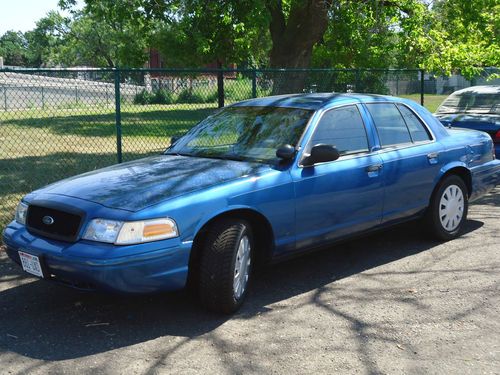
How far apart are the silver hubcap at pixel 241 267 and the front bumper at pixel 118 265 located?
440mm

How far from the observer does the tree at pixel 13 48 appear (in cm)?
11319

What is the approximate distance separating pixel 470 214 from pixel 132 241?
5.51 metres

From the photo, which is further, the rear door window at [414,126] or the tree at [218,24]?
the tree at [218,24]

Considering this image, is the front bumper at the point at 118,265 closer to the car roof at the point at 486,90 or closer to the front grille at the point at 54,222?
the front grille at the point at 54,222

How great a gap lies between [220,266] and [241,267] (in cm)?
29

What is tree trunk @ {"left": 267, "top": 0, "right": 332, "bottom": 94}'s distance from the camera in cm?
1426

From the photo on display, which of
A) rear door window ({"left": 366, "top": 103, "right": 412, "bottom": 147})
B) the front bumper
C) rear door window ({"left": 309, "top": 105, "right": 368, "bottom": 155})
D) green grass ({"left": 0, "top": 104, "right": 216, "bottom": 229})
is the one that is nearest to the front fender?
the front bumper

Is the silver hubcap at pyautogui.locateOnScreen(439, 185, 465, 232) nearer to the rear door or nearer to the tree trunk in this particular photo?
the rear door

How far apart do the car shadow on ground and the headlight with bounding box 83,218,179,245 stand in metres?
0.58

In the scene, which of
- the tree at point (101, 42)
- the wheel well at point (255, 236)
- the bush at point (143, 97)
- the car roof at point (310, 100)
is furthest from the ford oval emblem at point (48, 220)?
the tree at point (101, 42)

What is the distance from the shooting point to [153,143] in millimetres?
14203

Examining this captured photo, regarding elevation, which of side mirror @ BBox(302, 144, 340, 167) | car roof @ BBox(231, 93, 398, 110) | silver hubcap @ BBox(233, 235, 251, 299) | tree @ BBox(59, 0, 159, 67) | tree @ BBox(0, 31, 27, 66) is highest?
tree @ BBox(0, 31, 27, 66)

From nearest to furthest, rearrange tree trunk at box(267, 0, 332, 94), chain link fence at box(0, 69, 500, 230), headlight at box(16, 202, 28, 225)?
headlight at box(16, 202, 28, 225) < chain link fence at box(0, 69, 500, 230) < tree trunk at box(267, 0, 332, 94)

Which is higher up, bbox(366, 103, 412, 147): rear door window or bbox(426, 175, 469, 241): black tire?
bbox(366, 103, 412, 147): rear door window
